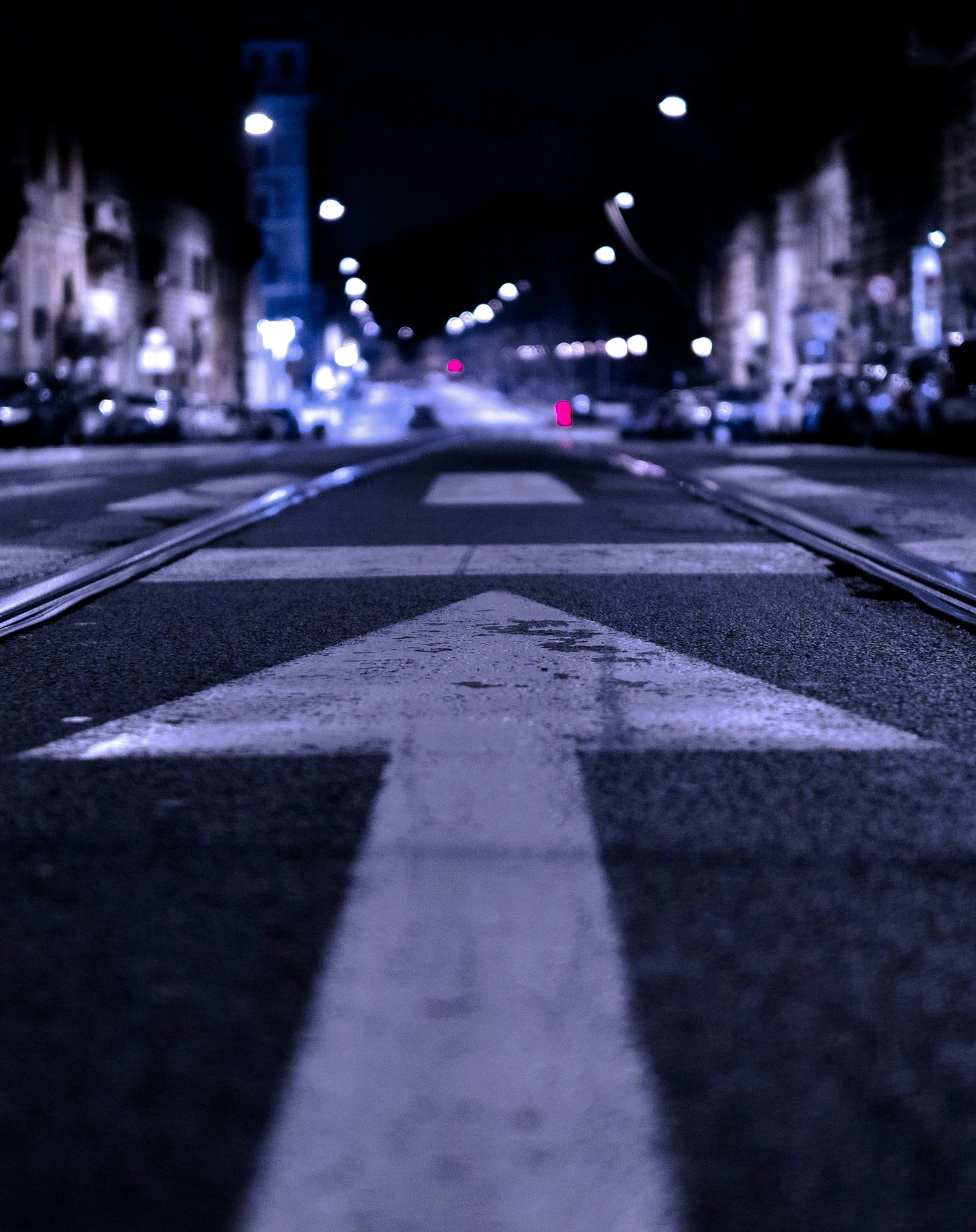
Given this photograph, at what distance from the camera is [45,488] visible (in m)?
18.5

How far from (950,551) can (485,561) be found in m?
2.75

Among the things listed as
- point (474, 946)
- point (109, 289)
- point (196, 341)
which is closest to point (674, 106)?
point (109, 289)

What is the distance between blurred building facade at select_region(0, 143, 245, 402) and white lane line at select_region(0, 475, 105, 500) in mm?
19825

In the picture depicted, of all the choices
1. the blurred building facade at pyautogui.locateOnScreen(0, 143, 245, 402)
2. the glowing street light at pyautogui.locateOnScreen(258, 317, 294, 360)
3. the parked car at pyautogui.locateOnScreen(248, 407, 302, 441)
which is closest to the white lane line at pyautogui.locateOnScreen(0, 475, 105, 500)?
the blurred building facade at pyautogui.locateOnScreen(0, 143, 245, 402)

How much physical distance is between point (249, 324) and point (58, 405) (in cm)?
4679

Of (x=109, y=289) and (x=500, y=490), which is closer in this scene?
(x=500, y=490)

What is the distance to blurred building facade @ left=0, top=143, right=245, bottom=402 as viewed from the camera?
169ft

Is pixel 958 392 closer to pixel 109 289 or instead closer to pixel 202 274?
pixel 109 289

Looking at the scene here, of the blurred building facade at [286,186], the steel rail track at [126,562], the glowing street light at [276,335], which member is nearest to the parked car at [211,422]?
the steel rail track at [126,562]

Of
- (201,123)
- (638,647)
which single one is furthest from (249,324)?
(638,647)

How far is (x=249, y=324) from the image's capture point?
84.4 m

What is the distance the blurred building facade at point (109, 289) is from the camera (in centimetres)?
5141

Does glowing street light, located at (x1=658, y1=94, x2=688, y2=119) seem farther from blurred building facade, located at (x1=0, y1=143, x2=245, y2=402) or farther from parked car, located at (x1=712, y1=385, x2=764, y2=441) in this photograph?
blurred building facade, located at (x1=0, y1=143, x2=245, y2=402)

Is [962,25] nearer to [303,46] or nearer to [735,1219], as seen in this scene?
[735,1219]
